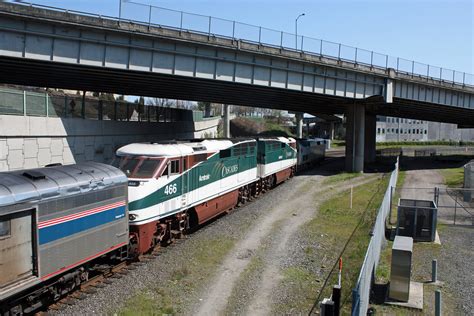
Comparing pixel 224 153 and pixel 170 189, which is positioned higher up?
pixel 224 153

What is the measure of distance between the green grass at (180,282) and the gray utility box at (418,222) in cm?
694

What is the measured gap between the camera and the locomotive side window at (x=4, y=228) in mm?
9188

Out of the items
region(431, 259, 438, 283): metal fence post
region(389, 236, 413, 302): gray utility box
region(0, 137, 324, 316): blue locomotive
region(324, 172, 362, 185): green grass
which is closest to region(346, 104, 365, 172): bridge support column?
region(324, 172, 362, 185): green grass

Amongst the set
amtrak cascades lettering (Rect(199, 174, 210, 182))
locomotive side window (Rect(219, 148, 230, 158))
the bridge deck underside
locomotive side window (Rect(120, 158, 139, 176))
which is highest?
the bridge deck underside

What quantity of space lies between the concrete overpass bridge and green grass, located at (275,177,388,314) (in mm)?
11888

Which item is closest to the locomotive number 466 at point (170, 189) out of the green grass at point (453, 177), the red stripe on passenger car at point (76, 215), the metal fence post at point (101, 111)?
the red stripe on passenger car at point (76, 215)

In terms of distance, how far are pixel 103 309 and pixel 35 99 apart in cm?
1970

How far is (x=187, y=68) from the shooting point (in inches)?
1179

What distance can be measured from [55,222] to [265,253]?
7749mm

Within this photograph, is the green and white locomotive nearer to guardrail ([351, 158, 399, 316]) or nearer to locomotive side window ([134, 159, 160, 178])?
locomotive side window ([134, 159, 160, 178])

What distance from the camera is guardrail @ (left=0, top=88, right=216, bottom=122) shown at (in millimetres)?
25422

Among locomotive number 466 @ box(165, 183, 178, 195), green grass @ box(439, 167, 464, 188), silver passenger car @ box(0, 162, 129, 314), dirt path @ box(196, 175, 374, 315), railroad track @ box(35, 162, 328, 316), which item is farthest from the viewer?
green grass @ box(439, 167, 464, 188)

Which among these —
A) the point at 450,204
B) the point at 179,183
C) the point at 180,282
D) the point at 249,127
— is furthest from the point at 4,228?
the point at 249,127

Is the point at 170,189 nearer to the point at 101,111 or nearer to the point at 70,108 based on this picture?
the point at 70,108
